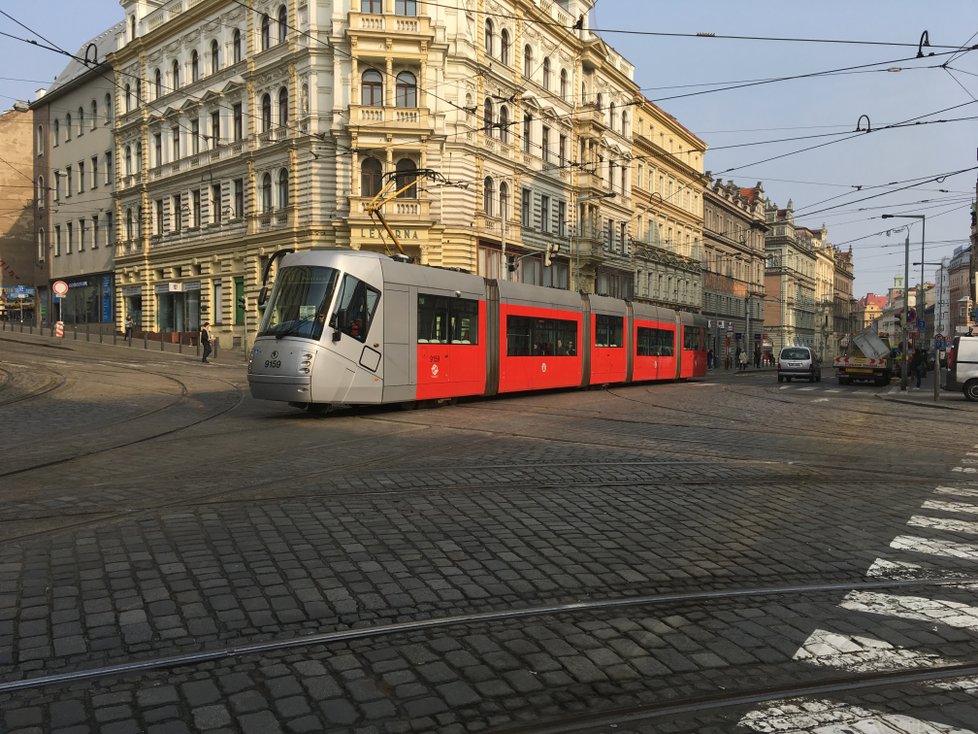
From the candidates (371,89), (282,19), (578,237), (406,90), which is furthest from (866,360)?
(282,19)

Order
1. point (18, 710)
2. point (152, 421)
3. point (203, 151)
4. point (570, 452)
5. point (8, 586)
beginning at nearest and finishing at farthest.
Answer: point (18, 710), point (8, 586), point (570, 452), point (152, 421), point (203, 151)

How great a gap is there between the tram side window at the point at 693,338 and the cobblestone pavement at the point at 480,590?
23.5 m

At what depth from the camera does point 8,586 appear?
15.8 ft

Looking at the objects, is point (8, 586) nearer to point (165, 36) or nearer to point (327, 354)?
point (327, 354)

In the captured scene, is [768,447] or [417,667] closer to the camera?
[417,667]

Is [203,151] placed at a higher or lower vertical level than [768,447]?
higher

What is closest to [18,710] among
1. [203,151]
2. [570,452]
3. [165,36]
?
[570,452]

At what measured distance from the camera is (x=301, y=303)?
49.2ft

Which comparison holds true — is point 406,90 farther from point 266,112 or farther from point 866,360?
point 866,360

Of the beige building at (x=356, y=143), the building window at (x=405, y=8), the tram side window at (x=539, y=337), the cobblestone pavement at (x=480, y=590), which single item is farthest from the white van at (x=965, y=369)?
the building window at (x=405, y=8)

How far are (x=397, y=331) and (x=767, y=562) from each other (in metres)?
11.4

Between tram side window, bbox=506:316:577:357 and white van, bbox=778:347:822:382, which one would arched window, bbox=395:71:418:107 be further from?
white van, bbox=778:347:822:382

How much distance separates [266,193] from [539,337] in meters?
23.4

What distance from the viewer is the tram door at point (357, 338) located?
49.1ft
